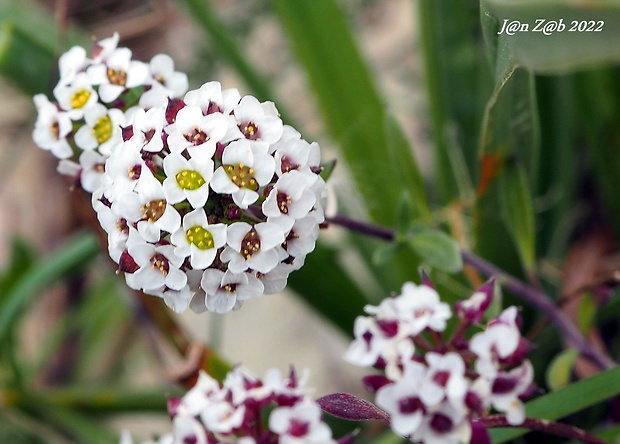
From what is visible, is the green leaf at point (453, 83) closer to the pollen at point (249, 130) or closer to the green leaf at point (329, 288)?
the green leaf at point (329, 288)

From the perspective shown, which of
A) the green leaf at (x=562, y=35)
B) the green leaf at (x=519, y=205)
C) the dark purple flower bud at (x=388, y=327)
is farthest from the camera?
the green leaf at (x=519, y=205)

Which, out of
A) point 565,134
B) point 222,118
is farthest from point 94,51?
point 565,134

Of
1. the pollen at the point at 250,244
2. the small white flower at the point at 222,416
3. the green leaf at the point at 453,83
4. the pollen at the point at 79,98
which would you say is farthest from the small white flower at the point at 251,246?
the green leaf at the point at 453,83

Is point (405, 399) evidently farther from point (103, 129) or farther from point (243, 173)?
point (103, 129)

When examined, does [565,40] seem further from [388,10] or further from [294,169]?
[388,10]

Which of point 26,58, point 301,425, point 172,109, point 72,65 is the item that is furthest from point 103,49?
point 301,425

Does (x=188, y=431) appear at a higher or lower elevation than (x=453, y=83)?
lower
